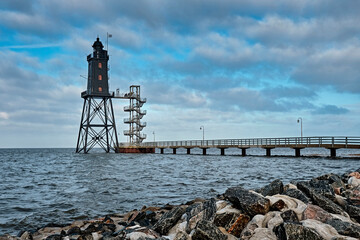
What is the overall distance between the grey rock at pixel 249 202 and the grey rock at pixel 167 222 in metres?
1.22

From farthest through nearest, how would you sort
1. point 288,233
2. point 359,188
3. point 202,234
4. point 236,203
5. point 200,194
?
point 200,194
point 359,188
point 236,203
point 202,234
point 288,233

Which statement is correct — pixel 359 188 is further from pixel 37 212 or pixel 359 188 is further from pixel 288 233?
pixel 37 212

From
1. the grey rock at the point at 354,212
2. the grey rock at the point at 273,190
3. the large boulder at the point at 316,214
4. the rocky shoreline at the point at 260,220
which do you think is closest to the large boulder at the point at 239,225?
the rocky shoreline at the point at 260,220

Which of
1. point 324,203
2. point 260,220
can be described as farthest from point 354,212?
point 260,220

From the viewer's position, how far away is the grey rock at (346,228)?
208 inches

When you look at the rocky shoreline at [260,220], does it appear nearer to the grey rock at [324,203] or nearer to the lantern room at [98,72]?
the grey rock at [324,203]

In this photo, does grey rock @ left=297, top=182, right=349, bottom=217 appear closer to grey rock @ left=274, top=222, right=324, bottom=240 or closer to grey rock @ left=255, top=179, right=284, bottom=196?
grey rock @ left=255, top=179, right=284, bottom=196

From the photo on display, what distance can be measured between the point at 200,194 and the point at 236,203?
27.5 feet

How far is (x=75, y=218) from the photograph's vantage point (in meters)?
10.9

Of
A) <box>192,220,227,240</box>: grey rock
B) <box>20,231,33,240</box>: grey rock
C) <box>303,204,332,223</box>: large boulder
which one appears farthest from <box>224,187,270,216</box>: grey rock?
<box>20,231,33,240</box>: grey rock

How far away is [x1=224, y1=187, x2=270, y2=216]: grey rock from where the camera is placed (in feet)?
20.7

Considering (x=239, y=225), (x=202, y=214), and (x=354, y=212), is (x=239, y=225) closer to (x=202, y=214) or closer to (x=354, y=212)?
(x=202, y=214)

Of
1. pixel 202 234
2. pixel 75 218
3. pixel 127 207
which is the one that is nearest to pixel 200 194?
pixel 127 207

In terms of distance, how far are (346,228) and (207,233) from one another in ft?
7.03
